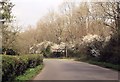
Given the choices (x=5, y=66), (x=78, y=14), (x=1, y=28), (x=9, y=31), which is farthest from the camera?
(x=78, y=14)

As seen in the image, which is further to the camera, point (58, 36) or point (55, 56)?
point (58, 36)

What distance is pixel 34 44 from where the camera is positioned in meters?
86.6

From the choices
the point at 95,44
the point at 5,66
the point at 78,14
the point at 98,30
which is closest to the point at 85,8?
the point at 78,14

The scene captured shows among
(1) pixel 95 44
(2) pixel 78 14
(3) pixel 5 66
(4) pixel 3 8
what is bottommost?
(3) pixel 5 66

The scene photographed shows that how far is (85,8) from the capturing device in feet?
213

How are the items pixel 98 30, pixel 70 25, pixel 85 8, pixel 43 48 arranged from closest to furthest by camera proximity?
pixel 98 30, pixel 85 8, pixel 70 25, pixel 43 48

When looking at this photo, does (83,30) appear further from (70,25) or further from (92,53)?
(92,53)

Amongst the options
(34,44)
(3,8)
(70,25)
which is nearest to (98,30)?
(70,25)

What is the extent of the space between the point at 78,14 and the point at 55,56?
15.9 metres

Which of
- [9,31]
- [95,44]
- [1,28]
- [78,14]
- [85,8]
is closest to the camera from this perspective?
[1,28]

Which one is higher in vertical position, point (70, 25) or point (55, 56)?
point (70, 25)

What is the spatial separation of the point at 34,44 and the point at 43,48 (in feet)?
17.9

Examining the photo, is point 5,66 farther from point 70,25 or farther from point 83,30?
point 70,25

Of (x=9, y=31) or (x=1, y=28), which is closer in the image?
(x=1, y=28)
